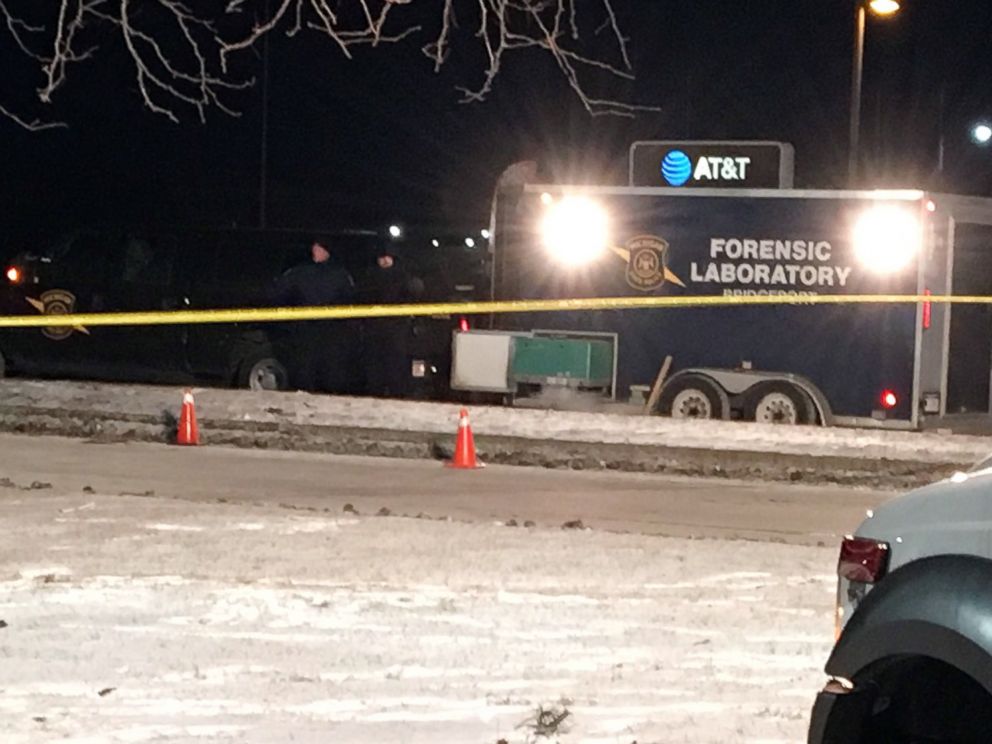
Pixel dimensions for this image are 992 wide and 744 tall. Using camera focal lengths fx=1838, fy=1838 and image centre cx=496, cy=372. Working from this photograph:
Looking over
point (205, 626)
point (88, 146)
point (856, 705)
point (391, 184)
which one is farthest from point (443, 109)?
point (856, 705)

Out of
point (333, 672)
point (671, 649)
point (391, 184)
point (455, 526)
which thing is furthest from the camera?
point (391, 184)

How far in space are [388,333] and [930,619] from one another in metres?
16.3

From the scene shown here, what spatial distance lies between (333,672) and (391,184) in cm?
4246

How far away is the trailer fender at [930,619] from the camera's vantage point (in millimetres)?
3910

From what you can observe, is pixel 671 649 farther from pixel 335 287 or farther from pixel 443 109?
pixel 443 109

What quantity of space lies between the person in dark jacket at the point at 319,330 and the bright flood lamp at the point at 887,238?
5.74 m

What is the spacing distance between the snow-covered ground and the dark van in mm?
571

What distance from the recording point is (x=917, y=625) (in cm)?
405

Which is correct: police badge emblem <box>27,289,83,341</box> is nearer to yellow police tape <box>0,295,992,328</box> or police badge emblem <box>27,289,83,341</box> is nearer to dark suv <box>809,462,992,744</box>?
yellow police tape <box>0,295,992,328</box>

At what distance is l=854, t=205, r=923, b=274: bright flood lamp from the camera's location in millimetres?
17188

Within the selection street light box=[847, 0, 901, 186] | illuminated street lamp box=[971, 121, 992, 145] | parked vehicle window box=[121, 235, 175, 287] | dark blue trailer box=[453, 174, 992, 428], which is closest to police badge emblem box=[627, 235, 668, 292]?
dark blue trailer box=[453, 174, 992, 428]

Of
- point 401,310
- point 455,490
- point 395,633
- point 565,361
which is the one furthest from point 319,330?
point 395,633

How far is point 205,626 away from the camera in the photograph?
7656 mm

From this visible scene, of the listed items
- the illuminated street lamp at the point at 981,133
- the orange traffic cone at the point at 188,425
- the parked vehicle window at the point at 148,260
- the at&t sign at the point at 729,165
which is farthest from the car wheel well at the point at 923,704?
the illuminated street lamp at the point at 981,133
